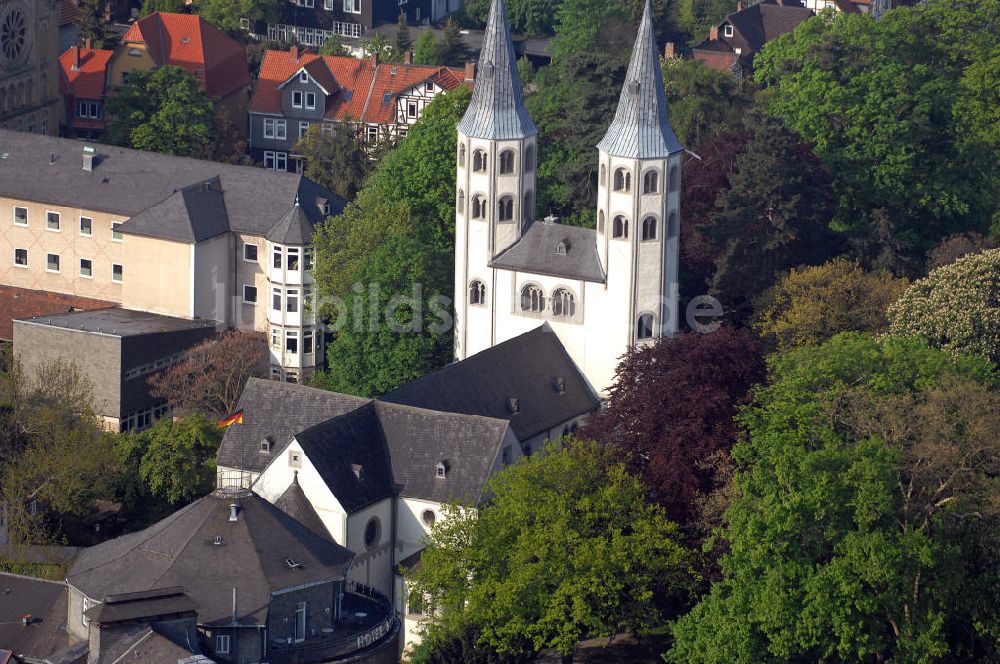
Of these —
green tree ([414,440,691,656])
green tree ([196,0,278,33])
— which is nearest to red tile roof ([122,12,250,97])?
green tree ([196,0,278,33])

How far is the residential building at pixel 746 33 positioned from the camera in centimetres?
15425

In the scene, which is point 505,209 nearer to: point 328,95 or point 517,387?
point 517,387

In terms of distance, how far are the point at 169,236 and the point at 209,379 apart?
8.64 meters

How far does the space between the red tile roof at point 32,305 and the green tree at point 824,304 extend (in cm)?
3043

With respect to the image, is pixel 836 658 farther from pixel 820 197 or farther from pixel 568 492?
pixel 820 197

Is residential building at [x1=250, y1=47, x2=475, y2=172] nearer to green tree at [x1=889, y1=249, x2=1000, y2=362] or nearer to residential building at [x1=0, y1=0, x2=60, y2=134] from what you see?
residential building at [x1=0, y1=0, x2=60, y2=134]

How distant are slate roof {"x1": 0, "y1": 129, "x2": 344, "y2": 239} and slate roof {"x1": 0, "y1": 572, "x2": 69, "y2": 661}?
28.4 meters

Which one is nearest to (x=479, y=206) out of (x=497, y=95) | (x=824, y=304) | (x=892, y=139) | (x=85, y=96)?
(x=497, y=95)

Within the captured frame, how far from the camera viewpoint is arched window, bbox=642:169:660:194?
3861 inches

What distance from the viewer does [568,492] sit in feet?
277

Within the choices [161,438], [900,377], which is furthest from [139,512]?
[900,377]

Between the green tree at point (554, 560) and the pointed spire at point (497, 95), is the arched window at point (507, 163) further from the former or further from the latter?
the green tree at point (554, 560)

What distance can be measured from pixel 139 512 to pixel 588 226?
25424 mm

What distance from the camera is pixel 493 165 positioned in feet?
331
